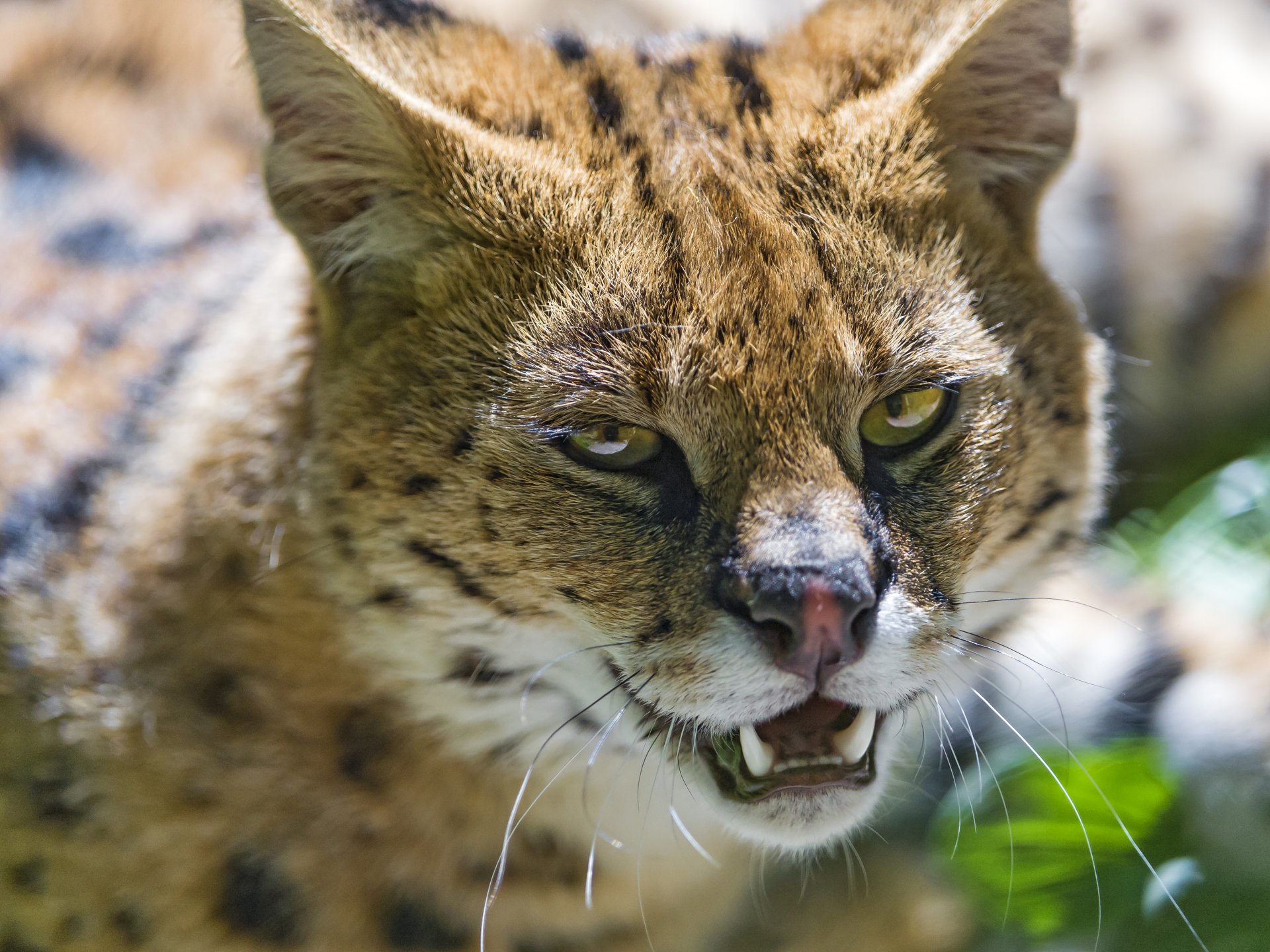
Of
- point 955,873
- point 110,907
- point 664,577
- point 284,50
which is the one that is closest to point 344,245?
point 284,50

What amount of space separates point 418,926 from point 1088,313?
274cm

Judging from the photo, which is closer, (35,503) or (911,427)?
(911,427)

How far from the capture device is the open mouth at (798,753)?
2494mm

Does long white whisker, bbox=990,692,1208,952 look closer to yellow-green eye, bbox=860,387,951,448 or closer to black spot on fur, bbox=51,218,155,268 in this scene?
yellow-green eye, bbox=860,387,951,448

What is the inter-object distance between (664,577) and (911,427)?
515mm

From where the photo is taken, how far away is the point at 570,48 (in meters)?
2.90

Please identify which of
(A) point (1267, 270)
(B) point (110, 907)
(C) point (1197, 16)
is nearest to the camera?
(B) point (110, 907)

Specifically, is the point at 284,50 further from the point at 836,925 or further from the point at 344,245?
the point at 836,925

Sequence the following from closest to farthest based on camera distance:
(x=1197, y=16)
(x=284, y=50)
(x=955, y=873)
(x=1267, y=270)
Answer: (x=284, y=50) → (x=955, y=873) → (x=1267, y=270) → (x=1197, y=16)

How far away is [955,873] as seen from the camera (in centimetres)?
324

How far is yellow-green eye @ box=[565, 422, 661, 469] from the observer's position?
2430mm

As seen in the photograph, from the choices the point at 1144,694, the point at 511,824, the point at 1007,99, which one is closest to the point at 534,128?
the point at 1007,99

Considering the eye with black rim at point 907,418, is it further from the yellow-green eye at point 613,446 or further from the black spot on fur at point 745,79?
the black spot on fur at point 745,79

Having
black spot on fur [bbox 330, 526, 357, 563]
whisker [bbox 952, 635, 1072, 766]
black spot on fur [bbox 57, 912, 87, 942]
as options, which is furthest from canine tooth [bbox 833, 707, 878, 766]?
black spot on fur [bbox 57, 912, 87, 942]
